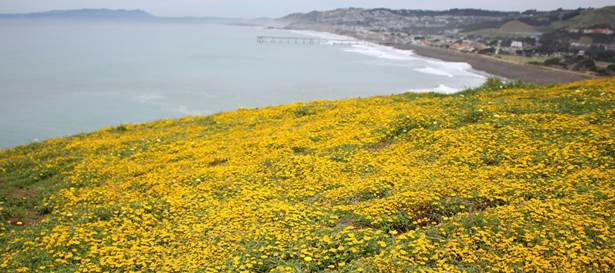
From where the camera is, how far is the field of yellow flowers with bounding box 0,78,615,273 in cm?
776

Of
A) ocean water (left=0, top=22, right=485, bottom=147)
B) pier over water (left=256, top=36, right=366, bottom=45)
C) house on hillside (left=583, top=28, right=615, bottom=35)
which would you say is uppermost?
house on hillside (left=583, top=28, right=615, bottom=35)

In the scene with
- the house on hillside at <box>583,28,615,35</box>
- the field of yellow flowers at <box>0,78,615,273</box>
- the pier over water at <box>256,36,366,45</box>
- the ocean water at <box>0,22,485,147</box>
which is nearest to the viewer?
the field of yellow flowers at <box>0,78,615,273</box>

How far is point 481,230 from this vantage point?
7.98m

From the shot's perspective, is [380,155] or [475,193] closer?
[475,193]

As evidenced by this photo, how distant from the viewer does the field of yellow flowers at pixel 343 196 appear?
776 centimetres

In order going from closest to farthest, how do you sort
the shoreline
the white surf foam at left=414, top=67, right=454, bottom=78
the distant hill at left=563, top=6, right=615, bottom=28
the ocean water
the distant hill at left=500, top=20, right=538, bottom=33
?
1. the ocean water
2. the shoreline
3. the white surf foam at left=414, top=67, right=454, bottom=78
4. the distant hill at left=563, top=6, right=615, bottom=28
5. the distant hill at left=500, top=20, right=538, bottom=33

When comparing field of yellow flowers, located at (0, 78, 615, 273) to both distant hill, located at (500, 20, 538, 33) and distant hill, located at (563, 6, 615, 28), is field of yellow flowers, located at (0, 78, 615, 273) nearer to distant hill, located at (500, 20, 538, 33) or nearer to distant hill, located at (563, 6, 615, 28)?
distant hill, located at (563, 6, 615, 28)

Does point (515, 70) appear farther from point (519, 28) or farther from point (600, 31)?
point (519, 28)

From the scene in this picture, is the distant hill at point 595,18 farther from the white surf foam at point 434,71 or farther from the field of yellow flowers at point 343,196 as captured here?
the field of yellow flowers at point 343,196

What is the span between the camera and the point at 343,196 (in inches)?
398

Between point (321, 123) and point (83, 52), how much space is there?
8909cm

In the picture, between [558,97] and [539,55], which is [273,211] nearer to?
[558,97]

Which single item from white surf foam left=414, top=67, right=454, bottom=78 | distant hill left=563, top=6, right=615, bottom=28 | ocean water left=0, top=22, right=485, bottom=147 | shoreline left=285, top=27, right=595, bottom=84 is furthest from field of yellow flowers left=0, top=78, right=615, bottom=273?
distant hill left=563, top=6, right=615, bottom=28

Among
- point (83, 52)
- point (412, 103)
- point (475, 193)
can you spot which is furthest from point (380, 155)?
point (83, 52)
